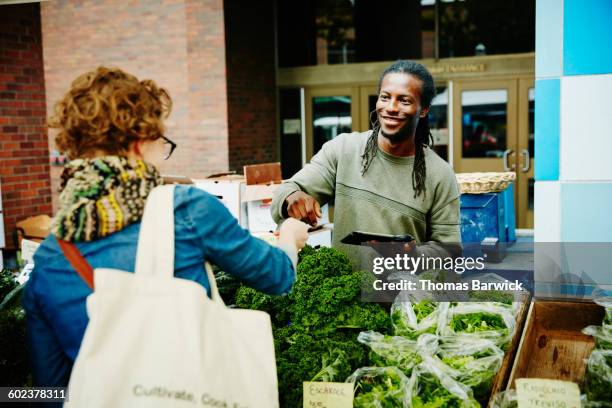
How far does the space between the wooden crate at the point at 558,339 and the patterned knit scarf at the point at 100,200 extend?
5.64 ft

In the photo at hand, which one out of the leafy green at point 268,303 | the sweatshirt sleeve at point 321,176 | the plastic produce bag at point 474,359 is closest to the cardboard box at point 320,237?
the sweatshirt sleeve at point 321,176

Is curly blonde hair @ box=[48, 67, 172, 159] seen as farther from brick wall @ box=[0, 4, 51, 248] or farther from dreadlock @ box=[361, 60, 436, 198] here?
brick wall @ box=[0, 4, 51, 248]

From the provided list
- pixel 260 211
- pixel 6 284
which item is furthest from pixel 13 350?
pixel 260 211

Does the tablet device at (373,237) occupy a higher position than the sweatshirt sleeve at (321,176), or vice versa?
the sweatshirt sleeve at (321,176)

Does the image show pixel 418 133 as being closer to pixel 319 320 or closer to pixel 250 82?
pixel 319 320

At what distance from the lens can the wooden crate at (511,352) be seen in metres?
2.29

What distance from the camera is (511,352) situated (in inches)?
98.3

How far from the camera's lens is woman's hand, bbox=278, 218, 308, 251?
6.34 feet

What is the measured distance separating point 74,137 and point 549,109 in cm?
265

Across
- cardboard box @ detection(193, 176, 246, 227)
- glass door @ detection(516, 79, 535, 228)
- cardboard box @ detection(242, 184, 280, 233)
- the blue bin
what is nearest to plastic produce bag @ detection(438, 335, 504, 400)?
cardboard box @ detection(242, 184, 280, 233)

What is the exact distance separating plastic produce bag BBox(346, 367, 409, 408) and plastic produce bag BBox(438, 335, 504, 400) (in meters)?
0.20

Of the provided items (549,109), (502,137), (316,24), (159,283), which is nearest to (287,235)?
(159,283)

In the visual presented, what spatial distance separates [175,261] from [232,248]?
15cm

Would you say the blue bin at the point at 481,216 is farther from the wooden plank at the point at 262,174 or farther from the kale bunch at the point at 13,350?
the kale bunch at the point at 13,350
